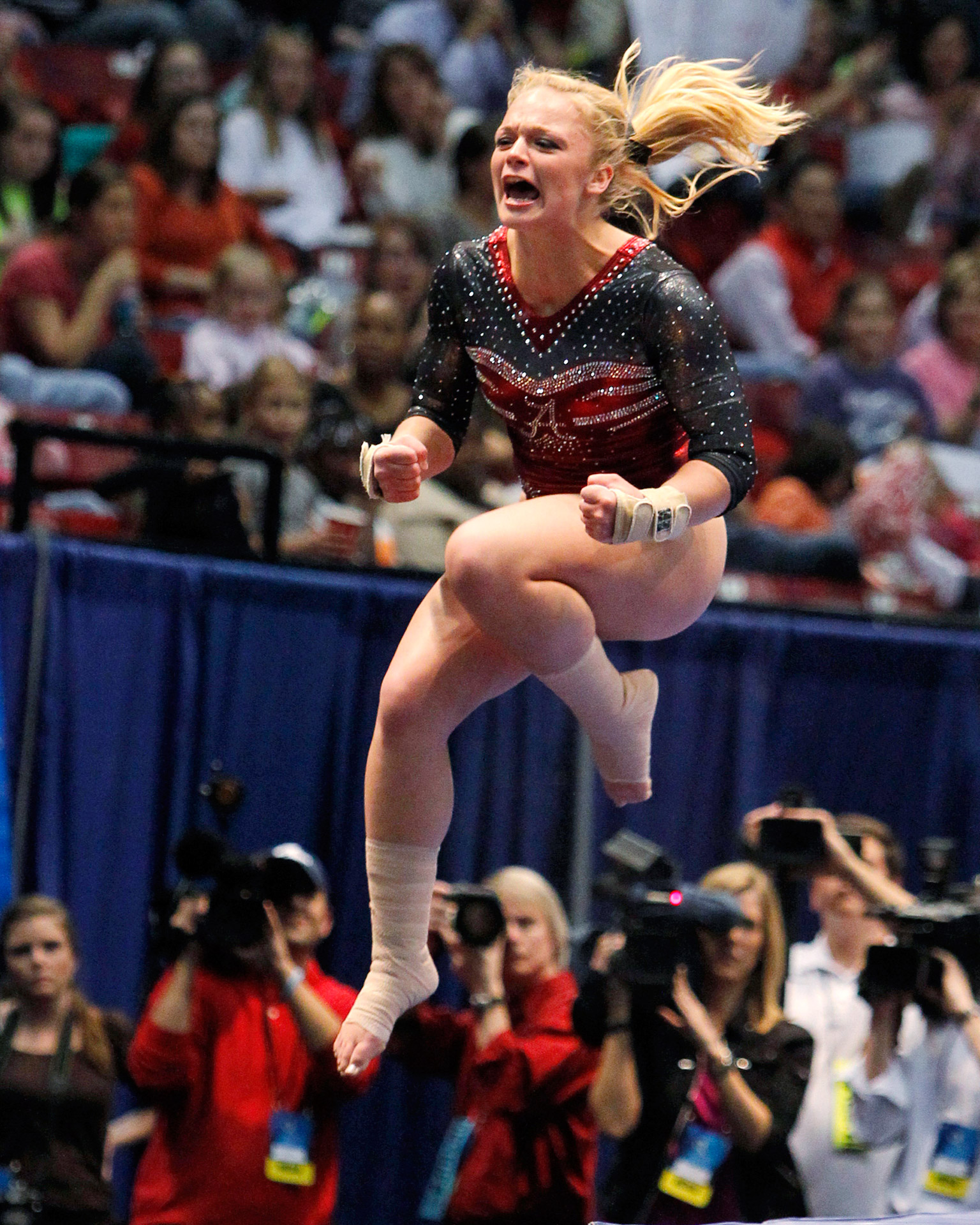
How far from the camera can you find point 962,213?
8.50 m

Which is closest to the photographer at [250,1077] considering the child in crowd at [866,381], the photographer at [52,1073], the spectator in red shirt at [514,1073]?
the photographer at [52,1073]

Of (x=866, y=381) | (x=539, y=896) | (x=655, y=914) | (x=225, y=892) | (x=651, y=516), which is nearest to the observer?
(x=651, y=516)

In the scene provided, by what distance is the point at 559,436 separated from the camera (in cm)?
275

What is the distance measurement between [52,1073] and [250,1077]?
0.41 m

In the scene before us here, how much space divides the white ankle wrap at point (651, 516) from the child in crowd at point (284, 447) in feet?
8.64

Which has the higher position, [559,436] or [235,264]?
[235,264]

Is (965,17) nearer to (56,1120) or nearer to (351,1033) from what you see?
(56,1120)

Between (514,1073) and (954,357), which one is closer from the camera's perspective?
(514,1073)

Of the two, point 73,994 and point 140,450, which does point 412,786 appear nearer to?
point 73,994

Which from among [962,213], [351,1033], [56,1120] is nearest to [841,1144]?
[56,1120]

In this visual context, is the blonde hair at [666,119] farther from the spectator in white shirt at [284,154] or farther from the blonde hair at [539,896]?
the spectator in white shirt at [284,154]

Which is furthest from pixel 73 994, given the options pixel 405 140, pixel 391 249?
pixel 405 140

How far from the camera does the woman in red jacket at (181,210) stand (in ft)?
20.7

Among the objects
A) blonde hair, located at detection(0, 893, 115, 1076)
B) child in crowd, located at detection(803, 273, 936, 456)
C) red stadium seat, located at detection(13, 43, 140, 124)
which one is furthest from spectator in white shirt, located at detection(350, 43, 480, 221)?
blonde hair, located at detection(0, 893, 115, 1076)
